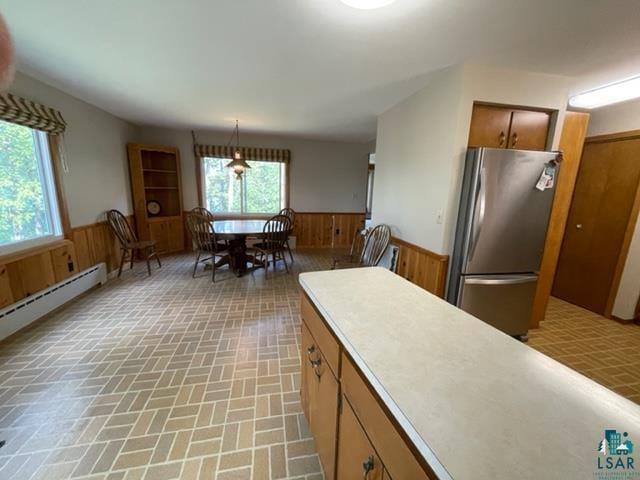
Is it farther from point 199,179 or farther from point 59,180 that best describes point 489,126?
point 199,179

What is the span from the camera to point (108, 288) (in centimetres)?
348

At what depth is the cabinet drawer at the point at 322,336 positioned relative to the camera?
1021 millimetres

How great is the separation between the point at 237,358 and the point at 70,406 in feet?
3.37

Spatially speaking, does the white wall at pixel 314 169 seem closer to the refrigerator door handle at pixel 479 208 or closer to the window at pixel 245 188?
the window at pixel 245 188

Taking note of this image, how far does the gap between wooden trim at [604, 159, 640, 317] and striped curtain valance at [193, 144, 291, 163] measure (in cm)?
502

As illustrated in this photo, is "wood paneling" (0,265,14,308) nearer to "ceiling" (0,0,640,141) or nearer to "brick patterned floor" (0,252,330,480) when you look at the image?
"brick patterned floor" (0,252,330,480)

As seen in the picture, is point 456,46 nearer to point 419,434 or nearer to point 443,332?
point 443,332

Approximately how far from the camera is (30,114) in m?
2.47

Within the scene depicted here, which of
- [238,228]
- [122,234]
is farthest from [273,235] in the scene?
[122,234]

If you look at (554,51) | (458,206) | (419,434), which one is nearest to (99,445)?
(419,434)

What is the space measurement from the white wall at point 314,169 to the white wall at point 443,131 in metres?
3.04

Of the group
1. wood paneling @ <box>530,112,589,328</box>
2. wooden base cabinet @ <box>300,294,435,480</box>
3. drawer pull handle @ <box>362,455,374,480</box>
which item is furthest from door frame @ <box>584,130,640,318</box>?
drawer pull handle @ <box>362,455,374,480</box>

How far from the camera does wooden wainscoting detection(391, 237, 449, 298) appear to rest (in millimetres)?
2426

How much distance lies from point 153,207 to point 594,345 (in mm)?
6535
